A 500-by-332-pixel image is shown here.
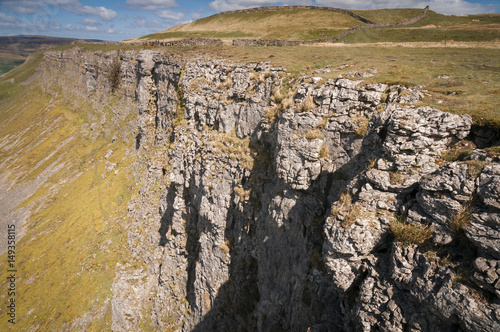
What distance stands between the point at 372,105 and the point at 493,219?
8808mm

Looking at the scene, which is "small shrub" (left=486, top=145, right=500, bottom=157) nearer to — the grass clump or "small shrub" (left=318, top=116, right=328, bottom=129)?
the grass clump

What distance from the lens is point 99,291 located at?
29.2 metres

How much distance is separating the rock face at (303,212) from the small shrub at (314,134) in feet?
0.34

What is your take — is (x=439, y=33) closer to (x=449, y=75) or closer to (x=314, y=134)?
(x=449, y=75)

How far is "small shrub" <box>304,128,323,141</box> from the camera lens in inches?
618

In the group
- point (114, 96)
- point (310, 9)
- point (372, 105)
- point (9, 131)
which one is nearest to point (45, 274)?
point (114, 96)

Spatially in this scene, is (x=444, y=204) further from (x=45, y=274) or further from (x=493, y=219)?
(x=45, y=274)

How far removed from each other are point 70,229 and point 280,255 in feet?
112

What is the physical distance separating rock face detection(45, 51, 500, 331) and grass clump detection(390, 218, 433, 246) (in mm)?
116

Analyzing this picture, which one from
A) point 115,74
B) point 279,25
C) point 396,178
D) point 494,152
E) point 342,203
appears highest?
point 279,25

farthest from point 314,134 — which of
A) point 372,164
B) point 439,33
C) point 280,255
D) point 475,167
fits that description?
point 439,33

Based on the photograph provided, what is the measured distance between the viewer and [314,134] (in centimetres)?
1574

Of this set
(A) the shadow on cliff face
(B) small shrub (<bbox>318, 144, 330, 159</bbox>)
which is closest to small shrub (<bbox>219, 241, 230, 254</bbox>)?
(A) the shadow on cliff face

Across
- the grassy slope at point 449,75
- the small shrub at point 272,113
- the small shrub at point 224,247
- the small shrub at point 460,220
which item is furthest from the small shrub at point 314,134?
the small shrub at point 224,247
